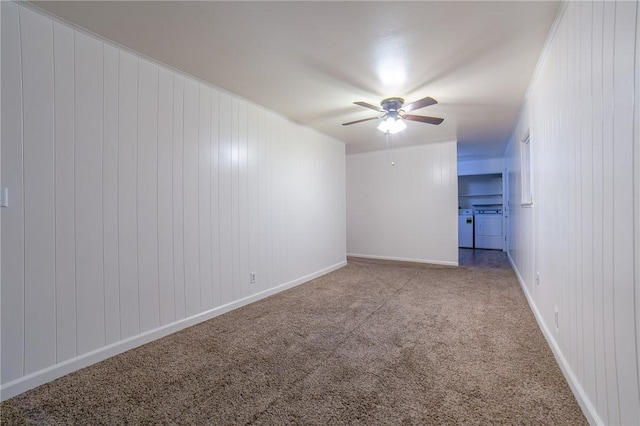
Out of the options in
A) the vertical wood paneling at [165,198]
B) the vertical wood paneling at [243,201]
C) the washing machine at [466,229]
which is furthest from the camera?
the washing machine at [466,229]

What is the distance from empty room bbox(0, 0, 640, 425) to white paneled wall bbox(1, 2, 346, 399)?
1cm

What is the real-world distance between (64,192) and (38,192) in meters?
0.12

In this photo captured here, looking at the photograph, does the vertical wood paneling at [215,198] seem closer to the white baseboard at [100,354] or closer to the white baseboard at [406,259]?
the white baseboard at [100,354]

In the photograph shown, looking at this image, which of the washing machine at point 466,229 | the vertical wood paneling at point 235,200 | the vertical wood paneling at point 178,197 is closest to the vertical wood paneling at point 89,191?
the vertical wood paneling at point 178,197

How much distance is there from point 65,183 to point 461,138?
5288 millimetres

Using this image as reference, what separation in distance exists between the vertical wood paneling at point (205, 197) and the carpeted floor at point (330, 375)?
323 millimetres

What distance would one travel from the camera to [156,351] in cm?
213

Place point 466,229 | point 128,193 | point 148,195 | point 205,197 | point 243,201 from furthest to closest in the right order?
1. point 466,229
2. point 243,201
3. point 205,197
4. point 148,195
5. point 128,193

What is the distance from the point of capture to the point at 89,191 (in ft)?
6.44

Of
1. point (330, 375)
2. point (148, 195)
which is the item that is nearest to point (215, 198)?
point (148, 195)

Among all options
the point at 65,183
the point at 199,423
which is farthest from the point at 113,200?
the point at 199,423

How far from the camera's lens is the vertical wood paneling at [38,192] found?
5.54ft

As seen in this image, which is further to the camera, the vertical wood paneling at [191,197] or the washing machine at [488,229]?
the washing machine at [488,229]

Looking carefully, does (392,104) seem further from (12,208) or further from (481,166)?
(481,166)
